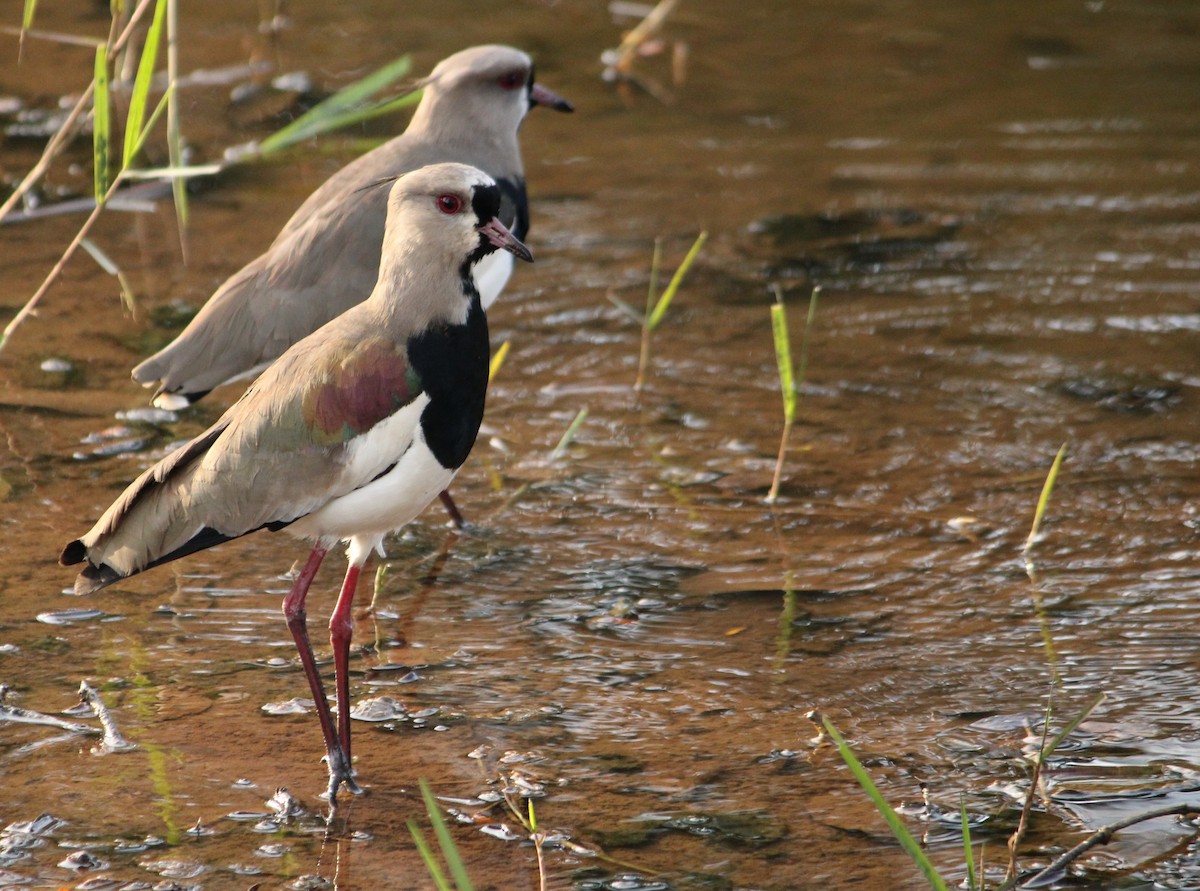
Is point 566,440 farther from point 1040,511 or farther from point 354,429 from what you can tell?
point 354,429

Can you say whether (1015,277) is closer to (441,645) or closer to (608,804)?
(441,645)

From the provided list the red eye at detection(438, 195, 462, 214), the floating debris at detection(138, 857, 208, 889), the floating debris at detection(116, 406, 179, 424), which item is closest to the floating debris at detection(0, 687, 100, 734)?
the floating debris at detection(138, 857, 208, 889)

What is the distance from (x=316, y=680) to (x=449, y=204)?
48.5 inches

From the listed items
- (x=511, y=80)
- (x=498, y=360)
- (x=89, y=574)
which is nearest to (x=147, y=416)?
(x=498, y=360)

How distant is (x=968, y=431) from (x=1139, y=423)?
628mm

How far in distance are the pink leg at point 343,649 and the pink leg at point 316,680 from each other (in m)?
0.04

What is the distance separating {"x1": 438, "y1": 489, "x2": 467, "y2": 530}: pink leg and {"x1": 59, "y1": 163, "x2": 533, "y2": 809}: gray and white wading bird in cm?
116

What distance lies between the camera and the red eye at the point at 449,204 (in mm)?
4023

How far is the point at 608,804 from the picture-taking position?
399 centimetres

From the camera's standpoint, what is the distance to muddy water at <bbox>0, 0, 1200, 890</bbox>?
3.94m

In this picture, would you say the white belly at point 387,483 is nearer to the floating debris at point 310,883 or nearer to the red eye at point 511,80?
the floating debris at point 310,883

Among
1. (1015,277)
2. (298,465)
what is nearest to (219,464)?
(298,465)

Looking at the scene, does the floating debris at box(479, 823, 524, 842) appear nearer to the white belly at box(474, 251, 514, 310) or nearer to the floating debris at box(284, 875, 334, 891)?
the floating debris at box(284, 875, 334, 891)

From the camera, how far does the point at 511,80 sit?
6.17 m
